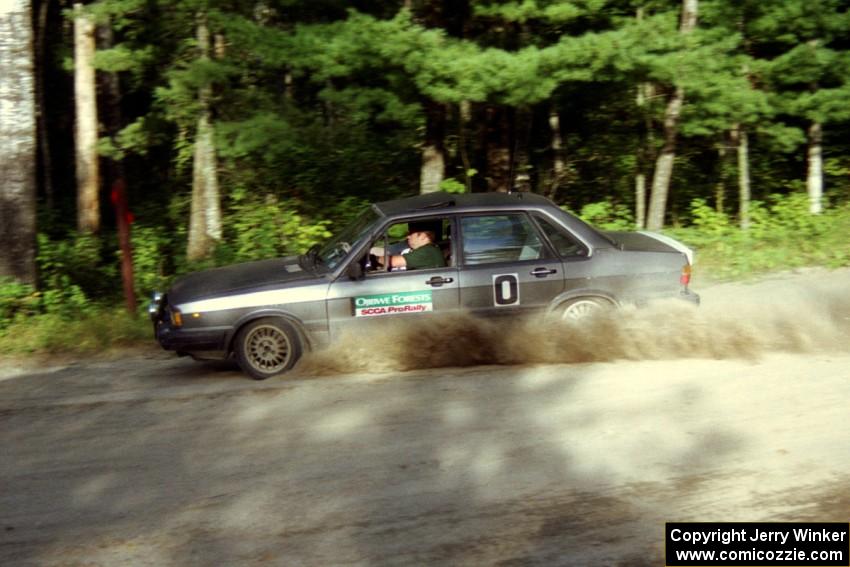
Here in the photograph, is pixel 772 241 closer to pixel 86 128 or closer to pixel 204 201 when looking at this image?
pixel 204 201

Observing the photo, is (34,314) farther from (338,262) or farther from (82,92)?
(82,92)

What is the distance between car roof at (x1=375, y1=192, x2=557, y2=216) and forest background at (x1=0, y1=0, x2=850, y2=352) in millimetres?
3560

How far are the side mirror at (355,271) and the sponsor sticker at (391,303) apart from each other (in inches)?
7.2

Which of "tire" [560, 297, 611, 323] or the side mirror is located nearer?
the side mirror

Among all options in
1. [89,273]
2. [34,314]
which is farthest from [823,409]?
[89,273]

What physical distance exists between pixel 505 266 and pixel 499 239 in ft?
0.88

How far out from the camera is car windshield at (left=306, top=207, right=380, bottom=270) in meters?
8.77

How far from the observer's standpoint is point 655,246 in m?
9.11

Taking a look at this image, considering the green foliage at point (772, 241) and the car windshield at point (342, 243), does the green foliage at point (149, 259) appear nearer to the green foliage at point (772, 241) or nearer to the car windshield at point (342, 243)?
the car windshield at point (342, 243)

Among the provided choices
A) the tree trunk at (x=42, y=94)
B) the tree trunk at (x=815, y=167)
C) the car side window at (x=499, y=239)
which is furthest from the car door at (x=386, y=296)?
the tree trunk at (x=42, y=94)

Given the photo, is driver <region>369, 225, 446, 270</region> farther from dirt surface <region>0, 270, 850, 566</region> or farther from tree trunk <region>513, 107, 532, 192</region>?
tree trunk <region>513, 107, 532, 192</region>

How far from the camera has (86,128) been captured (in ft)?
60.4

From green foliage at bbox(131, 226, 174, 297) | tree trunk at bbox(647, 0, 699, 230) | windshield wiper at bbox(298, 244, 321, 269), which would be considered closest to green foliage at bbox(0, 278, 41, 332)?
green foliage at bbox(131, 226, 174, 297)

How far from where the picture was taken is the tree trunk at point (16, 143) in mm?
12023
